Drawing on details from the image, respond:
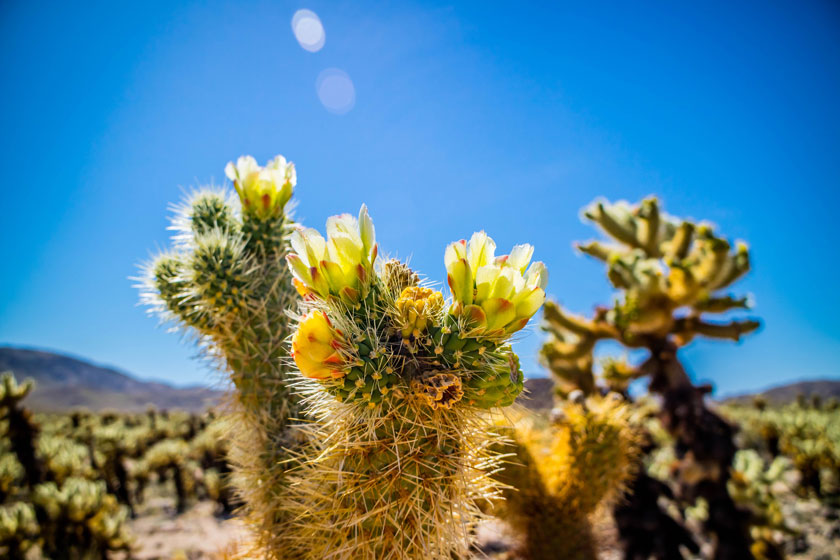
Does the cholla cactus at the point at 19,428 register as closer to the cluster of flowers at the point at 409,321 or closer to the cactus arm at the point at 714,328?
the cluster of flowers at the point at 409,321

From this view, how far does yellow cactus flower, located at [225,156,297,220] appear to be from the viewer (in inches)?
78.9

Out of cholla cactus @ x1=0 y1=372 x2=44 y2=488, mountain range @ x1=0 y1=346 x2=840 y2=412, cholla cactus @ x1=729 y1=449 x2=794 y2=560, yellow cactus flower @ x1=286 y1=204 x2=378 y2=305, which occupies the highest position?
yellow cactus flower @ x1=286 y1=204 x2=378 y2=305

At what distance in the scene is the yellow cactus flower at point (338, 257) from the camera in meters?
1.21

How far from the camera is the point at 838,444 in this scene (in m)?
9.31

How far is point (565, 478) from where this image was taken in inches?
96.5

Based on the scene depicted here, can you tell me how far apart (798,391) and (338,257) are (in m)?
33.1

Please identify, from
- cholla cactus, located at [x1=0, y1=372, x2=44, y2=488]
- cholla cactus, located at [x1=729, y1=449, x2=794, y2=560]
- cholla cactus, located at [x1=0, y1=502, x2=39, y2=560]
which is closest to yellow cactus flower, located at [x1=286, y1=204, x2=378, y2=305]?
cholla cactus, located at [x1=729, y1=449, x2=794, y2=560]

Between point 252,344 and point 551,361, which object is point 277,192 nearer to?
point 252,344

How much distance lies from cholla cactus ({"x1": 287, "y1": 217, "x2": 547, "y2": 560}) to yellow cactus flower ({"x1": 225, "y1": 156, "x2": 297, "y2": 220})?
86 centimetres

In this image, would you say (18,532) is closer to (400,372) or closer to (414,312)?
(400,372)

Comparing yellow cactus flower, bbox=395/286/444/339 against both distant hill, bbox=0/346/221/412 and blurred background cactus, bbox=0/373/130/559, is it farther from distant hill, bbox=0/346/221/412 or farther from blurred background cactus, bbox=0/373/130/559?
distant hill, bbox=0/346/221/412

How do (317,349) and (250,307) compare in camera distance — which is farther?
(250,307)

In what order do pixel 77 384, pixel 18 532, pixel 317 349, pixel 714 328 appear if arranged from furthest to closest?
pixel 77 384 < pixel 18 532 < pixel 714 328 < pixel 317 349

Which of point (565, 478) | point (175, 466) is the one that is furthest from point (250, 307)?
point (175, 466)
